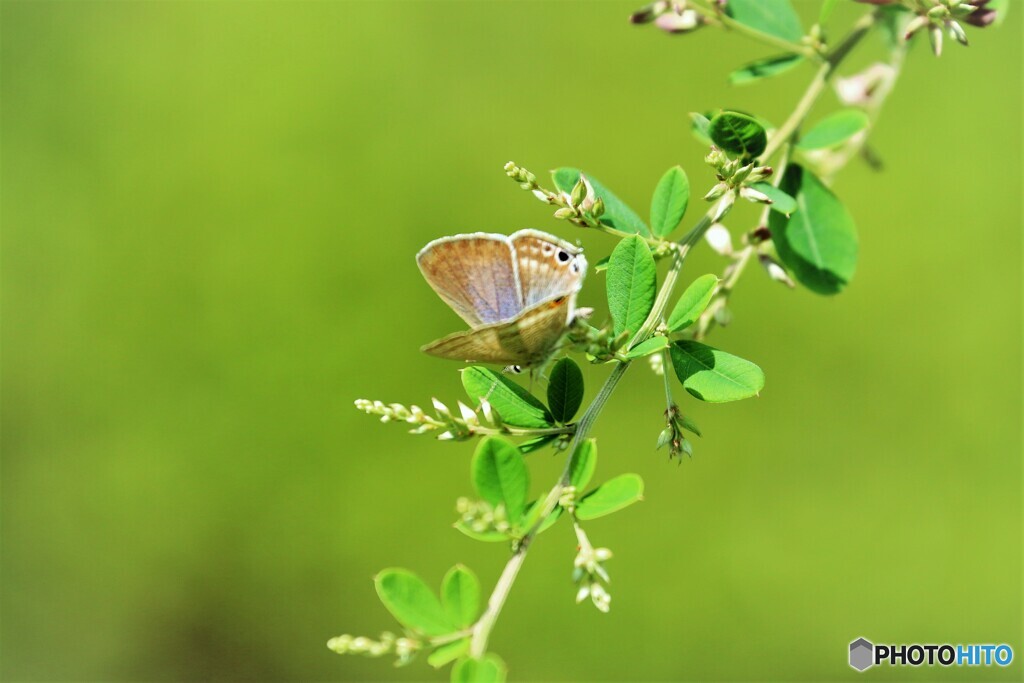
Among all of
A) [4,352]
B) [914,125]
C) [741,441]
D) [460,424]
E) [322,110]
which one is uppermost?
[322,110]

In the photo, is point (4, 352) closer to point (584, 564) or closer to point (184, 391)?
point (184, 391)

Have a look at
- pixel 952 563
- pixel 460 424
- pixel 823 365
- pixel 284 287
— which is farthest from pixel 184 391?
pixel 952 563

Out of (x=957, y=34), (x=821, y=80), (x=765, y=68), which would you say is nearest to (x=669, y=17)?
(x=765, y=68)

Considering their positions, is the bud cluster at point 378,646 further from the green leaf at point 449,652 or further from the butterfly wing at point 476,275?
the butterfly wing at point 476,275

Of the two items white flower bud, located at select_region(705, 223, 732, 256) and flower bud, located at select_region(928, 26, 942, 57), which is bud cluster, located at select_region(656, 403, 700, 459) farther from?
A: flower bud, located at select_region(928, 26, 942, 57)

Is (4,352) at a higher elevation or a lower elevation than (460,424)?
lower
